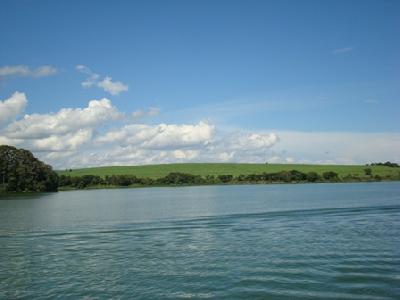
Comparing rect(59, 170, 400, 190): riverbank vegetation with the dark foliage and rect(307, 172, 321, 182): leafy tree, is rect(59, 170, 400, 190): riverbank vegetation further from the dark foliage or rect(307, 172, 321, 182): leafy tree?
the dark foliage

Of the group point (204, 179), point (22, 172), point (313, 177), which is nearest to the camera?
point (22, 172)

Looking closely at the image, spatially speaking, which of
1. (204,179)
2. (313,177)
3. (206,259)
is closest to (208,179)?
(204,179)

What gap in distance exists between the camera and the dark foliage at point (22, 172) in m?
120

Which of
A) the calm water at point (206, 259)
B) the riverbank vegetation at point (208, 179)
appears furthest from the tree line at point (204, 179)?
the calm water at point (206, 259)

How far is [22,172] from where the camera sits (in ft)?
394

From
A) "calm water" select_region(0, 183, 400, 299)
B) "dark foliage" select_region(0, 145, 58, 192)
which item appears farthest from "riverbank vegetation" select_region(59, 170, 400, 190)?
"calm water" select_region(0, 183, 400, 299)

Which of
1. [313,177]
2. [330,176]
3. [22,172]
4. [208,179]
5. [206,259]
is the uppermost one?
[22,172]

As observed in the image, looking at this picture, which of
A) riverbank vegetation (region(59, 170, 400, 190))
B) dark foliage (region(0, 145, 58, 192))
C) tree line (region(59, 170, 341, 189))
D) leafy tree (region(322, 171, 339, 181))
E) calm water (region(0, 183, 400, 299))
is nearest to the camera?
calm water (region(0, 183, 400, 299))

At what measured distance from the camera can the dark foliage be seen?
395 ft

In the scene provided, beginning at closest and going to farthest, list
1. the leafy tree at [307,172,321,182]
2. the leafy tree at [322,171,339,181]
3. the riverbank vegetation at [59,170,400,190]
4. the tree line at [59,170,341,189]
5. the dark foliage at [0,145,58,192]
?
the dark foliage at [0,145,58,192]
the riverbank vegetation at [59,170,400,190]
the tree line at [59,170,341,189]
the leafy tree at [322,171,339,181]
the leafy tree at [307,172,321,182]

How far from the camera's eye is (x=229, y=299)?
18656 millimetres

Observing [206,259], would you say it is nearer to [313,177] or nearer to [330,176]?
[313,177]

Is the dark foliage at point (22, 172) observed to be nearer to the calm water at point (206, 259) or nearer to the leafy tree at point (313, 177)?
the calm water at point (206, 259)

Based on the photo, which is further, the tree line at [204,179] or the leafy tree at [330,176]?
the leafy tree at [330,176]
